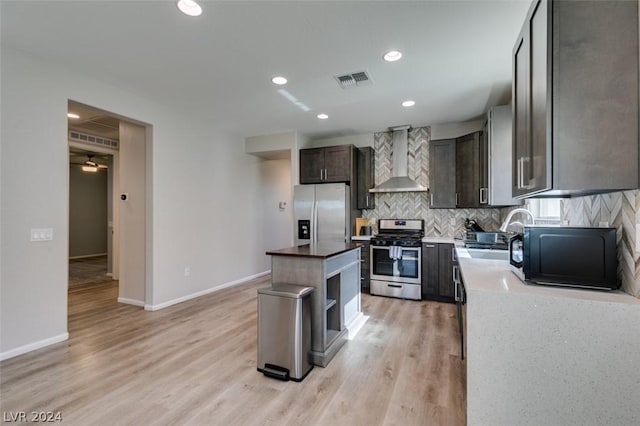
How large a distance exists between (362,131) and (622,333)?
4561 millimetres

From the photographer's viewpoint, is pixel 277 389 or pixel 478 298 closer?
pixel 478 298

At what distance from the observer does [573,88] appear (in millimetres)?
1232

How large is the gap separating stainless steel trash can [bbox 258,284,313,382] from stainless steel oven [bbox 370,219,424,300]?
2340 millimetres

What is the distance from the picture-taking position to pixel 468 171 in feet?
13.8

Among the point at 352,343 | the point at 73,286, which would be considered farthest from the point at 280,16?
the point at 73,286

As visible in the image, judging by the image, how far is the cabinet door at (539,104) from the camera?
128 cm

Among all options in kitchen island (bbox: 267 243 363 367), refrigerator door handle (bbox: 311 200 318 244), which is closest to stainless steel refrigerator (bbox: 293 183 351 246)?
refrigerator door handle (bbox: 311 200 318 244)

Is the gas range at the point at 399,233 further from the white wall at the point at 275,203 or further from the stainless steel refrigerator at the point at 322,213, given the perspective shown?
the white wall at the point at 275,203

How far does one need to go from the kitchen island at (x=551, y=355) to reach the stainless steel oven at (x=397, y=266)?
287cm

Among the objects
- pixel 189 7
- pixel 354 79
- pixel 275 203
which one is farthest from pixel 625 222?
pixel 275 203

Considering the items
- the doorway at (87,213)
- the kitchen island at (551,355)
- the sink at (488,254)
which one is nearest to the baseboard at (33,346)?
the kitchen island at (551,355)

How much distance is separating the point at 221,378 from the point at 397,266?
2.97 m

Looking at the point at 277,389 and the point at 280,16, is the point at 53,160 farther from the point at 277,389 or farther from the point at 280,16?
the point at 277,389

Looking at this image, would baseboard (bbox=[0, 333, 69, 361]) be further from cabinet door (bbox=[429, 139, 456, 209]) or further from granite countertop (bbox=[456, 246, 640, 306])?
cabinet door (bbox=[429, 139, 456, 209])
